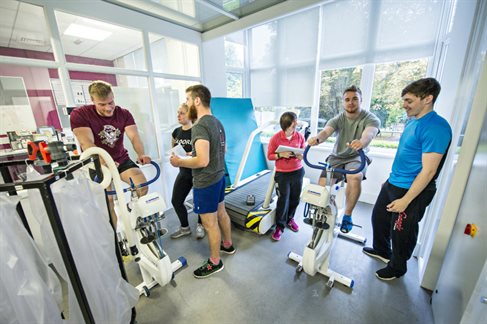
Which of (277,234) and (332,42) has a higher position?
(332,42)

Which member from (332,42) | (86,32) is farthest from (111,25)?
(332,42)

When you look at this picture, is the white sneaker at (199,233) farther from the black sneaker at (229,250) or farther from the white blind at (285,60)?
the white blind at (285,60)

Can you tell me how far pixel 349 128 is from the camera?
2236mm

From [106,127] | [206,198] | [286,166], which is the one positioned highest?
[106,127]

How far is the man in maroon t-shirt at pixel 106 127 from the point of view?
6.16ft

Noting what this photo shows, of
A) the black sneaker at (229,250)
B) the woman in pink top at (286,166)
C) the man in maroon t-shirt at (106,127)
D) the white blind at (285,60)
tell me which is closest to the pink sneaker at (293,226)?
the woman in pink top at (286,166)

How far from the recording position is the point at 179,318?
1.59m

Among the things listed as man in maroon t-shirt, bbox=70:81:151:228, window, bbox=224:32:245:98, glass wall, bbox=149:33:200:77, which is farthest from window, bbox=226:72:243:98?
man in maroon t-shirt, bbox=70:81:151:228

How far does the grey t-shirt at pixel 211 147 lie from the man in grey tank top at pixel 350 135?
3.08 ft

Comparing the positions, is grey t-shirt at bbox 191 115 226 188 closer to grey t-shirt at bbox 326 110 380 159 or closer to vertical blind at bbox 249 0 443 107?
grey t-shirt at bbox 326 110 380 159

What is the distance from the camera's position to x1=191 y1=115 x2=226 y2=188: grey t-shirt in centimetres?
161

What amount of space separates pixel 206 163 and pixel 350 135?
1622mm

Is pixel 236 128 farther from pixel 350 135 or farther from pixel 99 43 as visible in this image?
pixel 99 43

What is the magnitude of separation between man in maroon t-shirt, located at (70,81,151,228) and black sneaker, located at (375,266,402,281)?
2.44m
